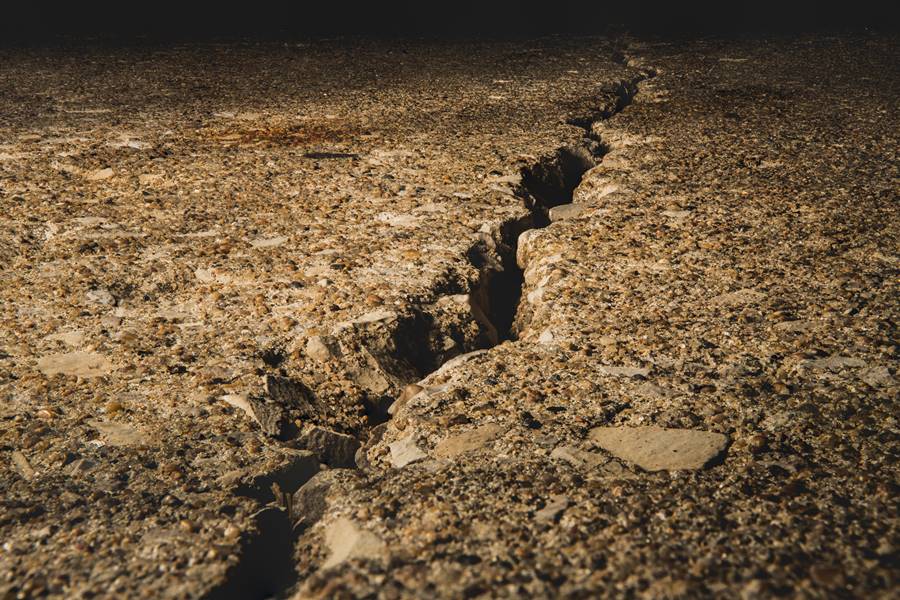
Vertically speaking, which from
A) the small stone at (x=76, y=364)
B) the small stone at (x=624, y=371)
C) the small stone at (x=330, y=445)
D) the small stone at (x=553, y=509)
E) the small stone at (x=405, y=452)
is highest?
the small stone at (x=624, y=371)

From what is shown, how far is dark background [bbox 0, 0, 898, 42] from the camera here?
17.9ft

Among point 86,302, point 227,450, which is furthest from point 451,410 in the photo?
point 86,302

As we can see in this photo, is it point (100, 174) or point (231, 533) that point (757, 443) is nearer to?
point (231, 533)

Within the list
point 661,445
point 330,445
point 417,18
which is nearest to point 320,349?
point 330,445

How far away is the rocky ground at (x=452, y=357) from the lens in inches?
36.1

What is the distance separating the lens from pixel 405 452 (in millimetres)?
1146

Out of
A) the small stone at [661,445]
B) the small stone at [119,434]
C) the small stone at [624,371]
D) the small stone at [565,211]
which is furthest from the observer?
the small stone at [565,211]

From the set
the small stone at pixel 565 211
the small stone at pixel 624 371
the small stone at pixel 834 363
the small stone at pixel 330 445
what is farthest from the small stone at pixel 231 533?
the small stone at pixel 565 211

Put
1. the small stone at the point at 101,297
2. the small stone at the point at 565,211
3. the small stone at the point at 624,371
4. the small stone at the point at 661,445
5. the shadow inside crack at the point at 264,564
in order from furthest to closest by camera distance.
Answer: the small stone at the point at 565,211 → the small stone at the point at 101,297 → the small stone at the point at 624,371 → the small stone at the point at 661,445 → the shadow inside crack at the point at 264,564

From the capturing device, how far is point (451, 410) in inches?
48.0

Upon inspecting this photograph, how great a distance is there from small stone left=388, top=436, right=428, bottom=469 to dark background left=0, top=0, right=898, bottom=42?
444 centimetres

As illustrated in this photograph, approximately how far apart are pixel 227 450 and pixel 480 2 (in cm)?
673

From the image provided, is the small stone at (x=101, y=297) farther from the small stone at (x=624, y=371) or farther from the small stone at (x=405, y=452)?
the small stone at (x=624, y=371)

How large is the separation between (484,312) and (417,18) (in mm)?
5196
